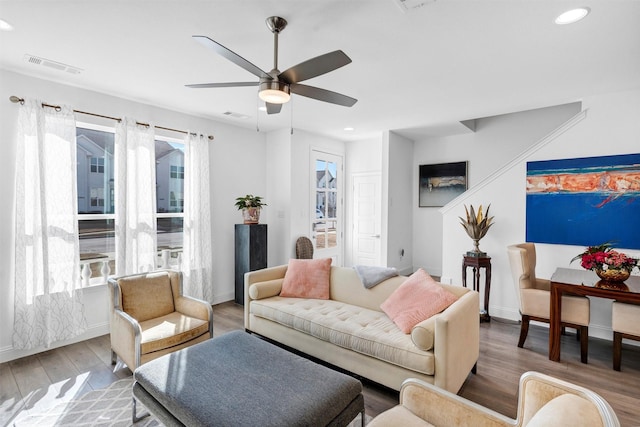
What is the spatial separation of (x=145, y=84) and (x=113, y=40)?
0.93 metres

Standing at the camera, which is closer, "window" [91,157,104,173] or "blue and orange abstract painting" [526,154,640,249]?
"blue and orange abstract painting" [526,154,640,249]

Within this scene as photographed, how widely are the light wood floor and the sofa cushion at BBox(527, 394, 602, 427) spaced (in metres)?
1.40

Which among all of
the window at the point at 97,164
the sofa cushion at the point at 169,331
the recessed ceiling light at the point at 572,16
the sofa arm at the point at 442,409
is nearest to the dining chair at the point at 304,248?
the sofa cushion at the point at 169,331

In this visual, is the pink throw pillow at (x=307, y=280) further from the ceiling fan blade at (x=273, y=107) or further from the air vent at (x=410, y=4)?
the air vent at (x=410, y=4)

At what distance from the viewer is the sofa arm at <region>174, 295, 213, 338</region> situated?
2957mm

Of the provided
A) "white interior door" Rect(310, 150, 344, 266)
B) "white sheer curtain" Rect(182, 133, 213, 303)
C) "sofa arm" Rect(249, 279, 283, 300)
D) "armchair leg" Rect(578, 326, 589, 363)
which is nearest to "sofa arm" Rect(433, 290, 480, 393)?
"armchair leg" Rect(578, 326, 589, 363)

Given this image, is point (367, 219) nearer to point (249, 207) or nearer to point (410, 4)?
point (249, 207)

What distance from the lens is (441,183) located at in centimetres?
610

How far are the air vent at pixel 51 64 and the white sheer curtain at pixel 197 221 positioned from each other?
1.43 m

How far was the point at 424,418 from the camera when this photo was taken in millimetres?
1540

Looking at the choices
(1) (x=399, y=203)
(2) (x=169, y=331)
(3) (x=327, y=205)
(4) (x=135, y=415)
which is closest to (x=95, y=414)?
(4) (x=135, y=415)

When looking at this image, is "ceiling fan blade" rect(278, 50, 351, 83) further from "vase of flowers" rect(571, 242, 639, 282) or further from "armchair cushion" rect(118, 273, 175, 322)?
"vase of flowers" rect(571, 242, 639, 282)

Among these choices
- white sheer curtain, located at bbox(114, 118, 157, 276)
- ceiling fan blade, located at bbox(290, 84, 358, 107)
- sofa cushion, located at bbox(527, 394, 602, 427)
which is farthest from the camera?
white sheer curtain, located at bbox(114, 118, 157, 276)

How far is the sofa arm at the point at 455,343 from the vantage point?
212cm
